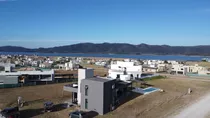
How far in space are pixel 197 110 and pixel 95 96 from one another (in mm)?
12288

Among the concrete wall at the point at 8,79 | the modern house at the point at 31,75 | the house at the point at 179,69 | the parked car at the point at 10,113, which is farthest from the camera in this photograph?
the house at the point at 179,69

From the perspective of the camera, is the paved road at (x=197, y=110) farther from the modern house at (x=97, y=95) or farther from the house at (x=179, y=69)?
the house at (x=179, y=69)

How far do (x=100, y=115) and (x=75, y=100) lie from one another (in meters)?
5.94

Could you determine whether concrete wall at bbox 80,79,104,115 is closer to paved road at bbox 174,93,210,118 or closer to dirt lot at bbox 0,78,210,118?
dirt lot at bbox 0,78,210,118

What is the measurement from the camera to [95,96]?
2366 cm

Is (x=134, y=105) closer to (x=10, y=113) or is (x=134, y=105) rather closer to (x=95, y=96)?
(x=95, y=96)

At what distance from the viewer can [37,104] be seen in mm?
27469

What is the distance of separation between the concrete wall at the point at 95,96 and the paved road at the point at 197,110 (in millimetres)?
8103

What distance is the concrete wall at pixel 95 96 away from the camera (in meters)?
23.3

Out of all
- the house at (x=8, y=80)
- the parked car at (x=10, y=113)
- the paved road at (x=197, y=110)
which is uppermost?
the house at (x=8, y=80)

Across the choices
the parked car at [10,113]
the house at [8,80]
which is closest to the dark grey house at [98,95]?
the parked car at [10,113]

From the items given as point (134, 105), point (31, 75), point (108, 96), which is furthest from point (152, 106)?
point (31, 75)

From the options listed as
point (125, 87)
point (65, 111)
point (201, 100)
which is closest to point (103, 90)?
point (65, 111)

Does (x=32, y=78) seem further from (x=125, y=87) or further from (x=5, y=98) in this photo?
(x=125, y=87)
